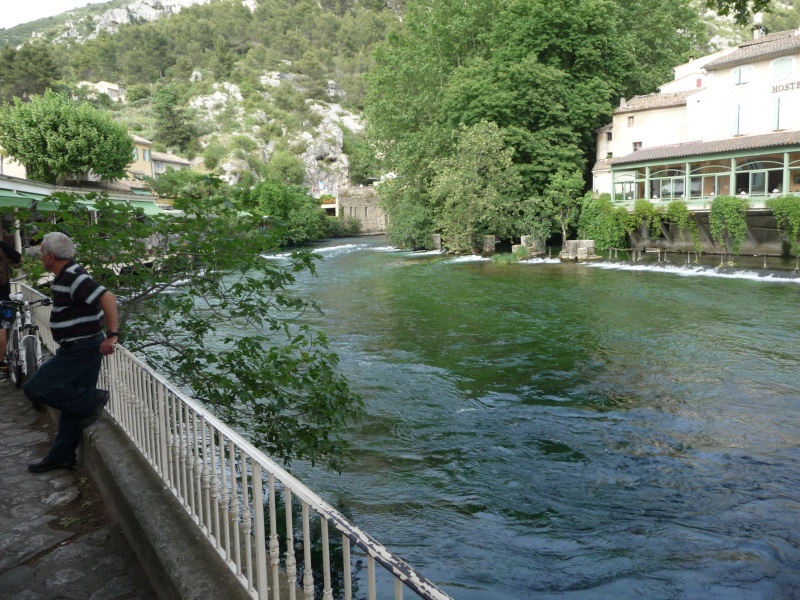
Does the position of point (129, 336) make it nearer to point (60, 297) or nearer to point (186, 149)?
point (60, 297)

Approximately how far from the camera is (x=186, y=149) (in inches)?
3627

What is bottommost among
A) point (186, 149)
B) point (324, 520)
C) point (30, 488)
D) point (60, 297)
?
point (30, 488)

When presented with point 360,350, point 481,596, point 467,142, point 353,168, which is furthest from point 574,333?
point 353,168

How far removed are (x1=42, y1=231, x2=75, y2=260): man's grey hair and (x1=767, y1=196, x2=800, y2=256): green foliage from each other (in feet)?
101

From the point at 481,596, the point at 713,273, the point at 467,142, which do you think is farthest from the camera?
the point at 467,142

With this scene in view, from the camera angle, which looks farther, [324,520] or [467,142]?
[467,142]

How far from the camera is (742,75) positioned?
3475 cm

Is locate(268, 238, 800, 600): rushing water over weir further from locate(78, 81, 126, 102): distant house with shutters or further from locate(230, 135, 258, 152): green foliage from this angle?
locate(78, 81, 126, 102): distant house with shutters

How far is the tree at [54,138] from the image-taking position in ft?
149

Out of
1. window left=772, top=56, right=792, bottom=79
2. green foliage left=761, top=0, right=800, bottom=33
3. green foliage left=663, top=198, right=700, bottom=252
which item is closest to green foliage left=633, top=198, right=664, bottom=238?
green foliage left=663, top=198, right=700, bottom=252

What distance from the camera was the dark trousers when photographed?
5027 millimetres

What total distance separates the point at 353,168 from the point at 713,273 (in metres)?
75.5

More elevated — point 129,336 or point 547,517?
point 129,336

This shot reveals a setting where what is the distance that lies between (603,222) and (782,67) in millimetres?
11172
